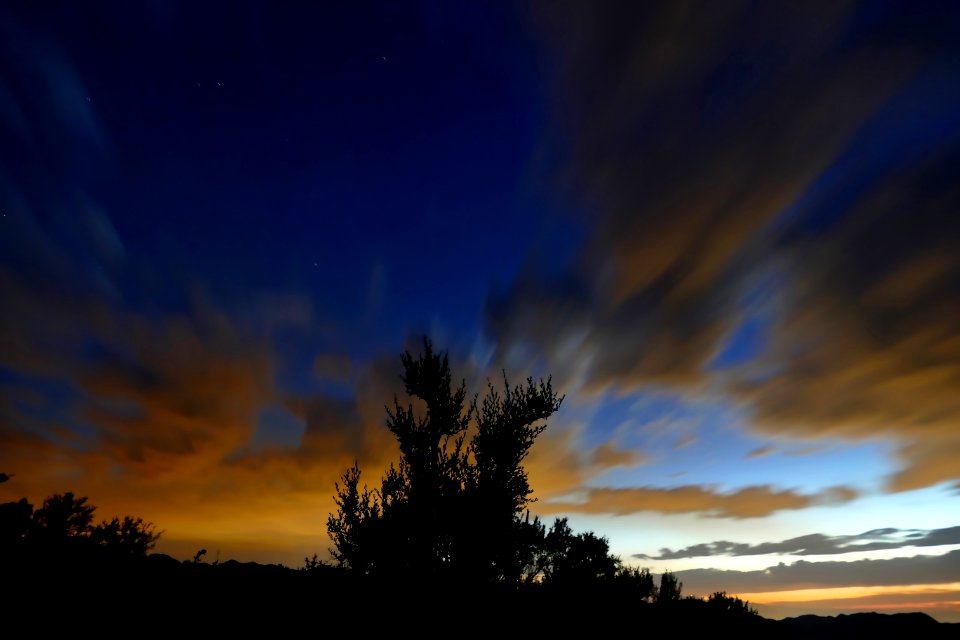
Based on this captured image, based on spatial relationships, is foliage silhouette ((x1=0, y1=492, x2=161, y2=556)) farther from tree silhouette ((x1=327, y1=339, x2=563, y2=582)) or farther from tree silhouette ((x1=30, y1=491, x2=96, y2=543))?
tree silhouette ((x1=327, y1=339, x2=563, y2=582))

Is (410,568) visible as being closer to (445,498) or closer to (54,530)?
(445,498)

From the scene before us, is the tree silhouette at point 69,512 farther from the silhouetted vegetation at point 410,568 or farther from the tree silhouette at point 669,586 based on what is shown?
the tree silhouette at point 669,586

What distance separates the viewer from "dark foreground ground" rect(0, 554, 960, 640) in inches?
230

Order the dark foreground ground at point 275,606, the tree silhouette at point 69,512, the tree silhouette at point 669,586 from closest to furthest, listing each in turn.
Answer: the dark foreground ground at point 275,606 < the tree silhouette at point 69,512 < the tree silhouette at point 669,586

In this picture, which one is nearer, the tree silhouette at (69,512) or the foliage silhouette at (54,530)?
the foliage silhouette at (54,530)

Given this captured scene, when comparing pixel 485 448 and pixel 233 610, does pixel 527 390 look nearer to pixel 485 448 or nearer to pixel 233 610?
pixel 485 448

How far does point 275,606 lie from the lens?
7.84 metres

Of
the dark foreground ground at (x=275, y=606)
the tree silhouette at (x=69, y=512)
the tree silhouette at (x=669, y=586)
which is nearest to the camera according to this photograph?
the dark foreground ground at (x=275, y=606)

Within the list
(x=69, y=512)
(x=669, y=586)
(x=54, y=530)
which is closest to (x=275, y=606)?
(x=54, y=530)

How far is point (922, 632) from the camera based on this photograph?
4484cm

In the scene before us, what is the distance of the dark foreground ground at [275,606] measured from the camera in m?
5.85

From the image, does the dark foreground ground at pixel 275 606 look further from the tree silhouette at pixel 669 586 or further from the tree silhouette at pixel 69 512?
the tree silhouette at pixel 669 586

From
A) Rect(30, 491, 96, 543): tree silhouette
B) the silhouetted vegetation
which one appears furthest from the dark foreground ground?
Rect(30, 491, 96, 543): tree silhouette

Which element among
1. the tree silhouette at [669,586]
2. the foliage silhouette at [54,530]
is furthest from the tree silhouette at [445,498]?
the tree silhouette at [669,586]
